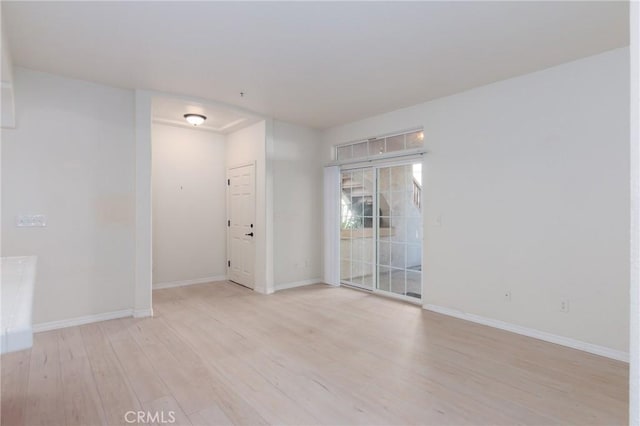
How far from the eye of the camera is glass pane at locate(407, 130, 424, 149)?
15.2 ft

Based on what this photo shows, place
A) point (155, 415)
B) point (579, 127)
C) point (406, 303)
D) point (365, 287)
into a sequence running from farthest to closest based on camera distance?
point (365, 287), point (406, 303), point (579, 127), point (155, 415)

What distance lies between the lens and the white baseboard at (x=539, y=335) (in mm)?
3051

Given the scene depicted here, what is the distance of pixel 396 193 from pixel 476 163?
49.9 inches

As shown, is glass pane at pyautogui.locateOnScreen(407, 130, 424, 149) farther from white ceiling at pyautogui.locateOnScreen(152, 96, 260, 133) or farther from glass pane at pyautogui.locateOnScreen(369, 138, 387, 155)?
white ceiling at pyautogui.locateOnScreen(152, 96, 260, 133)

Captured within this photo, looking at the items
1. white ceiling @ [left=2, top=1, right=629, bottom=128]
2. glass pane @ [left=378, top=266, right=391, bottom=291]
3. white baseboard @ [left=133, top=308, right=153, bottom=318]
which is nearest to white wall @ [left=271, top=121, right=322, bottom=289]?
glass pane @ [left=378, top=266, right=391, bottom=291]

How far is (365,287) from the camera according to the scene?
18.1 feet

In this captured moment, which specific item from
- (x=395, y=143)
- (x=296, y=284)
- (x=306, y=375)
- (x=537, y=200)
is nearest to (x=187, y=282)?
(x=296, y=284)

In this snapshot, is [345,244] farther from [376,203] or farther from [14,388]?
[14,388]

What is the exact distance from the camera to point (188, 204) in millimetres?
5879

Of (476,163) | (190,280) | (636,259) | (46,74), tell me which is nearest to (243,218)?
(190,280)

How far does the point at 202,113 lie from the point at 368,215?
2972 millimetres

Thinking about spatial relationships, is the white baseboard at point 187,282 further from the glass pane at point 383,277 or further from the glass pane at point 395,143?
the glass pane at point 395,143

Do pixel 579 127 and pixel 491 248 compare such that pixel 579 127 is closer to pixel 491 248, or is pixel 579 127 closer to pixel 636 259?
pixel 491 248

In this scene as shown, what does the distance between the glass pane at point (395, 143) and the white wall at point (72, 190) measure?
11.5 ft
